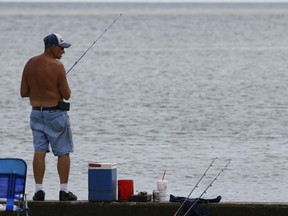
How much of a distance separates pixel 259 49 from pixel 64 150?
4367cm

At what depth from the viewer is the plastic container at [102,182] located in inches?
413

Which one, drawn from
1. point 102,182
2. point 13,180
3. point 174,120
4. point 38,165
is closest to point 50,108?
point 38,165

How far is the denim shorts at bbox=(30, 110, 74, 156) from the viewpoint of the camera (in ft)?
35.3

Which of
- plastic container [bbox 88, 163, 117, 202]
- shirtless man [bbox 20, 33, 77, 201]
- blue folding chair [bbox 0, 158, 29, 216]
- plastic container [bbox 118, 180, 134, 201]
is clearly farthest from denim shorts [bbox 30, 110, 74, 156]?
blue folding chair [bbox 0, 158, 29, 216]

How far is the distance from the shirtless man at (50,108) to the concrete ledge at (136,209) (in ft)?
0.94

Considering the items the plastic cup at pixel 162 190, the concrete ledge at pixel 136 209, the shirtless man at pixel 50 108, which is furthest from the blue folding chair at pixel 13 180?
the plastic cup at pixel 162 190

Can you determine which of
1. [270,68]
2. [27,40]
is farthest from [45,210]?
[27,40]

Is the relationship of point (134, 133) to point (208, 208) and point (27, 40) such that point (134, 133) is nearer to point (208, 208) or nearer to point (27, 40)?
point (208, 208)

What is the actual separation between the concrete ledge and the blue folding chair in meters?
0.76

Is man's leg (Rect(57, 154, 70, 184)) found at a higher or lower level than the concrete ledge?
higher

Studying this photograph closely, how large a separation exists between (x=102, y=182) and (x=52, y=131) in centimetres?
60

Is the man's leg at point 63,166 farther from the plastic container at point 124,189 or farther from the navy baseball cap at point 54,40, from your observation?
the navy baseball cap at point 54,40

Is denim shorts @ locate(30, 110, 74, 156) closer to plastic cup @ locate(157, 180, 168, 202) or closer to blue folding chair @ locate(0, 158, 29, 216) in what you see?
plastic cup @ locate(157, 180, 168, 202)

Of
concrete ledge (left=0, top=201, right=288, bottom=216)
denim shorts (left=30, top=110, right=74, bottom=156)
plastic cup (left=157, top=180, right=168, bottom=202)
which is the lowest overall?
concrete ledge (left=0, top=201, right=288, bottom=216)
